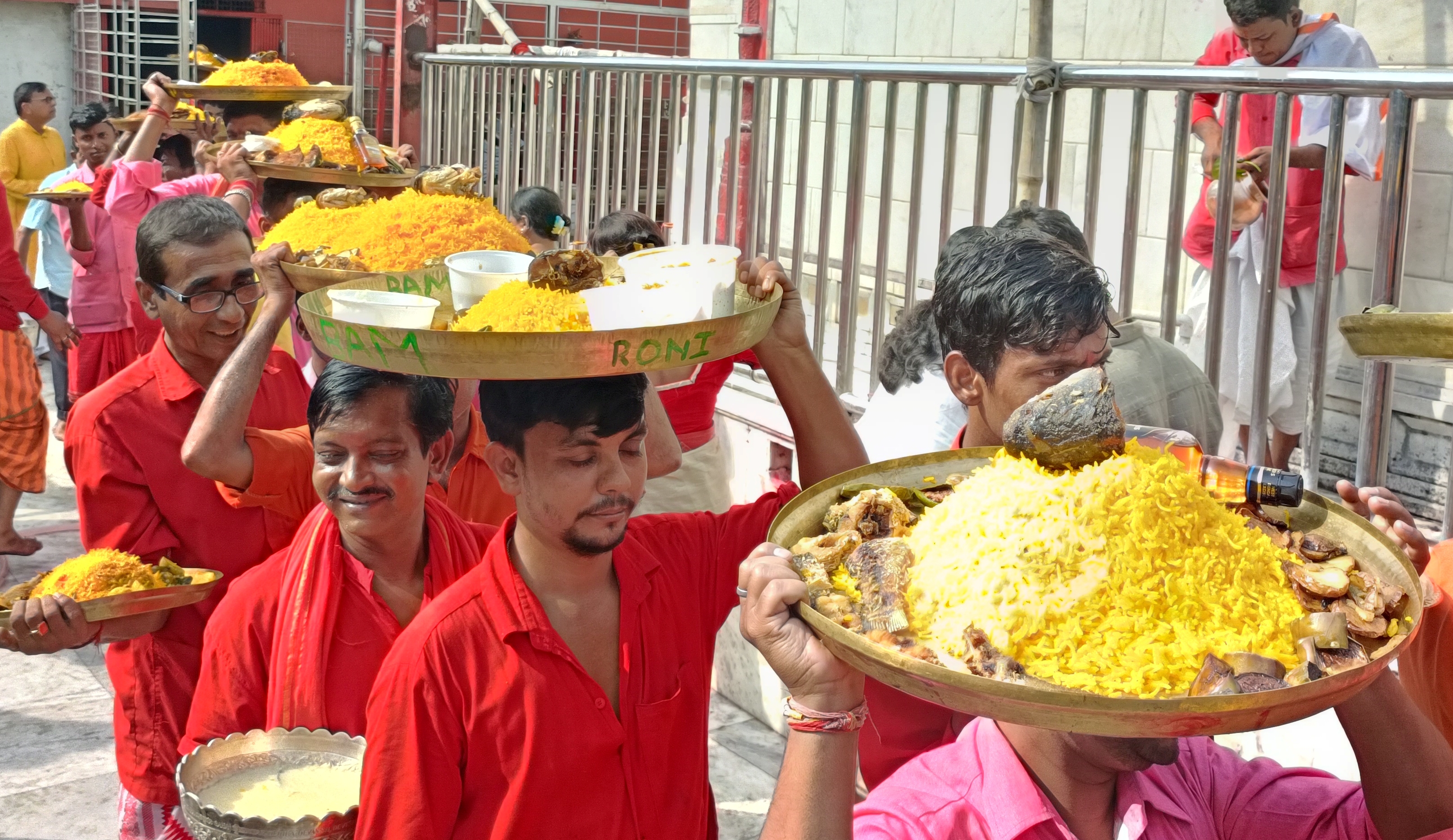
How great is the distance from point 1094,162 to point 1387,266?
0.85m

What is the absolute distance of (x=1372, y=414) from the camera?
3.07 meters

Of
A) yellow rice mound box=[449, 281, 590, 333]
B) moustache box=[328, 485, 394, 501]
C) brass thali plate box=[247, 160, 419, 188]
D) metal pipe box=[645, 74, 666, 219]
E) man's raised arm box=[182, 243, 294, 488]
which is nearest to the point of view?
yellow rice mound box=[449, 281, 590, 333]

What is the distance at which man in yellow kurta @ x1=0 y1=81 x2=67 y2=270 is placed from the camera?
965 cm

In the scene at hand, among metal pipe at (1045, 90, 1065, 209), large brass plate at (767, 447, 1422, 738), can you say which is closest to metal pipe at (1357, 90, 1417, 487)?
metal pipe at (1045, 90, 1065, 209)

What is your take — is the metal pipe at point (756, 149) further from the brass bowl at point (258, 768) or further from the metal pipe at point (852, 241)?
the brass bowl at point (258, 768)

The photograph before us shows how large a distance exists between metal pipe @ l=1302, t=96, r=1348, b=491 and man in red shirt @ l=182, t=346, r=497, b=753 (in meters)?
1.98

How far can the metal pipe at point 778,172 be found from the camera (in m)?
4.60

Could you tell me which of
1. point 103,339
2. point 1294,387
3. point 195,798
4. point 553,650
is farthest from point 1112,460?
point 103,339

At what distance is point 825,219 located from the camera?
4.48 meters

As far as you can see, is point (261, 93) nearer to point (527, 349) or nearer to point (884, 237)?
point (884, 237)

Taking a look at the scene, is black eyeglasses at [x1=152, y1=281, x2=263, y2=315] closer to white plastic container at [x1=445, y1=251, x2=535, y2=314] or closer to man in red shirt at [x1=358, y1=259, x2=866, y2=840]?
white plastic container at [x1=445, y1=251, x2=535, y2=314]

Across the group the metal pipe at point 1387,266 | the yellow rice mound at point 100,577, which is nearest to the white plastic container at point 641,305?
the yellow rice mound at point 100,577

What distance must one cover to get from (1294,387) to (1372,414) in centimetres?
78

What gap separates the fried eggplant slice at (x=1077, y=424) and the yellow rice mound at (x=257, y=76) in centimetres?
388
